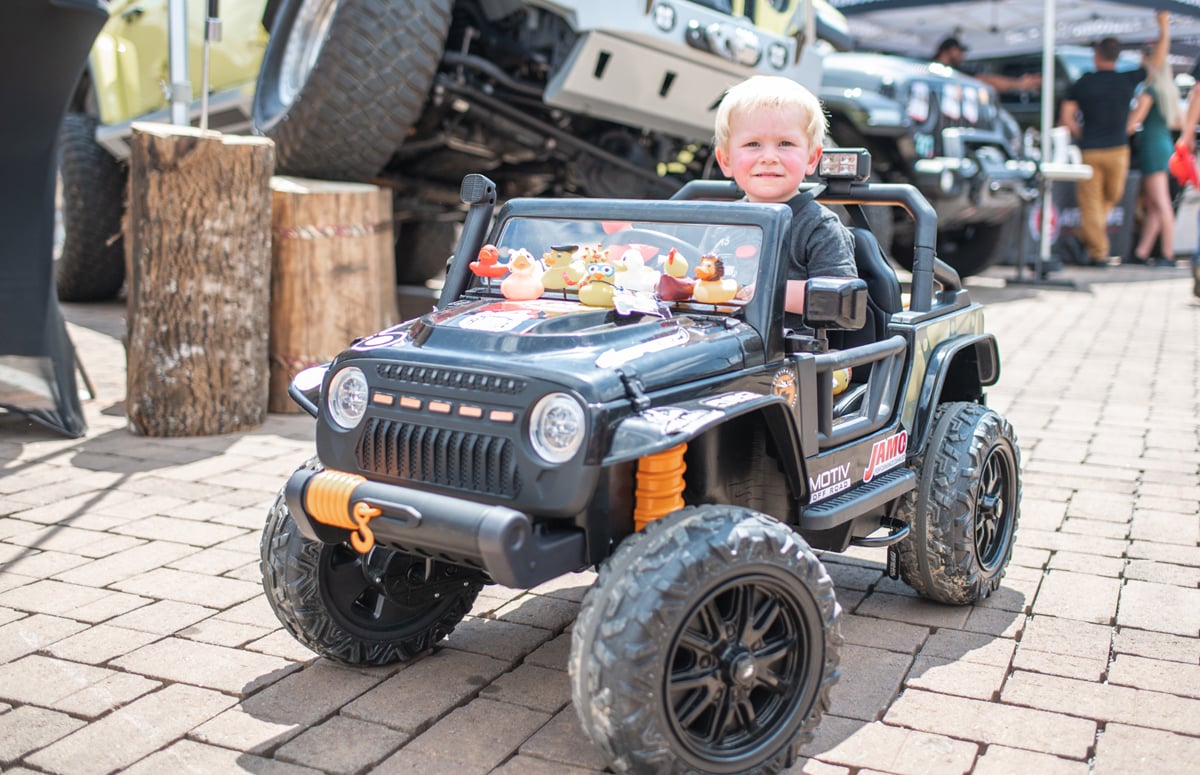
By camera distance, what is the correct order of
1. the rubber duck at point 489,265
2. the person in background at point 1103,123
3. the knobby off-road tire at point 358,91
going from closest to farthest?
the rubber duck at point 489,265 < the knobby off-road tire at point 358,91 < the person in background at point 1103,123

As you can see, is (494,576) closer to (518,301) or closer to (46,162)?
(518,301)

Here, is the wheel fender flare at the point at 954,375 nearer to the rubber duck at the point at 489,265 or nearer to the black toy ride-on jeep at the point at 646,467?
the black toy ride-on jeep at the point at 646,467

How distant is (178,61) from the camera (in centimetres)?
595

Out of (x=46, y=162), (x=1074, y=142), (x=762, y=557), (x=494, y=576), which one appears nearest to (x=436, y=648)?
(x=494, y=576)

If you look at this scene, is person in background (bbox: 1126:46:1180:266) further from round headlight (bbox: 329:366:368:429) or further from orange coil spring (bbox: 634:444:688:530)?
round headlight (bbox: 329:366:368:429)

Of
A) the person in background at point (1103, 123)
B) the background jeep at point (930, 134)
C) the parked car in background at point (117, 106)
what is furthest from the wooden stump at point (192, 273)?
the person in background at point (1103, 123)

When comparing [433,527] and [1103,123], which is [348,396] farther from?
[1103,123]

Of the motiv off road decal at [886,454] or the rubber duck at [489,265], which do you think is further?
the motiv off road decal at [886,454]

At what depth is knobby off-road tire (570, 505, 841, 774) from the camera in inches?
94.1

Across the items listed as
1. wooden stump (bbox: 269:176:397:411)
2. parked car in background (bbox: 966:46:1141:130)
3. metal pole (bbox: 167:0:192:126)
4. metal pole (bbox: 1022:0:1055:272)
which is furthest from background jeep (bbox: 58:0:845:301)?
parked car in background (bbox: 966:46:1141:130)

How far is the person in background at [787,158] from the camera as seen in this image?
3.43m

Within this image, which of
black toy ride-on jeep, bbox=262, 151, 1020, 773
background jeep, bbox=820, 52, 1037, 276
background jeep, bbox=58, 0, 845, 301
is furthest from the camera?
background jeep, bbox=820, 52, 1037, 276

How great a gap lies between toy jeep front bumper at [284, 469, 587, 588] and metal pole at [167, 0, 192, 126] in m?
3.66

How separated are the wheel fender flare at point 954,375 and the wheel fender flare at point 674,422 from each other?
101cm
